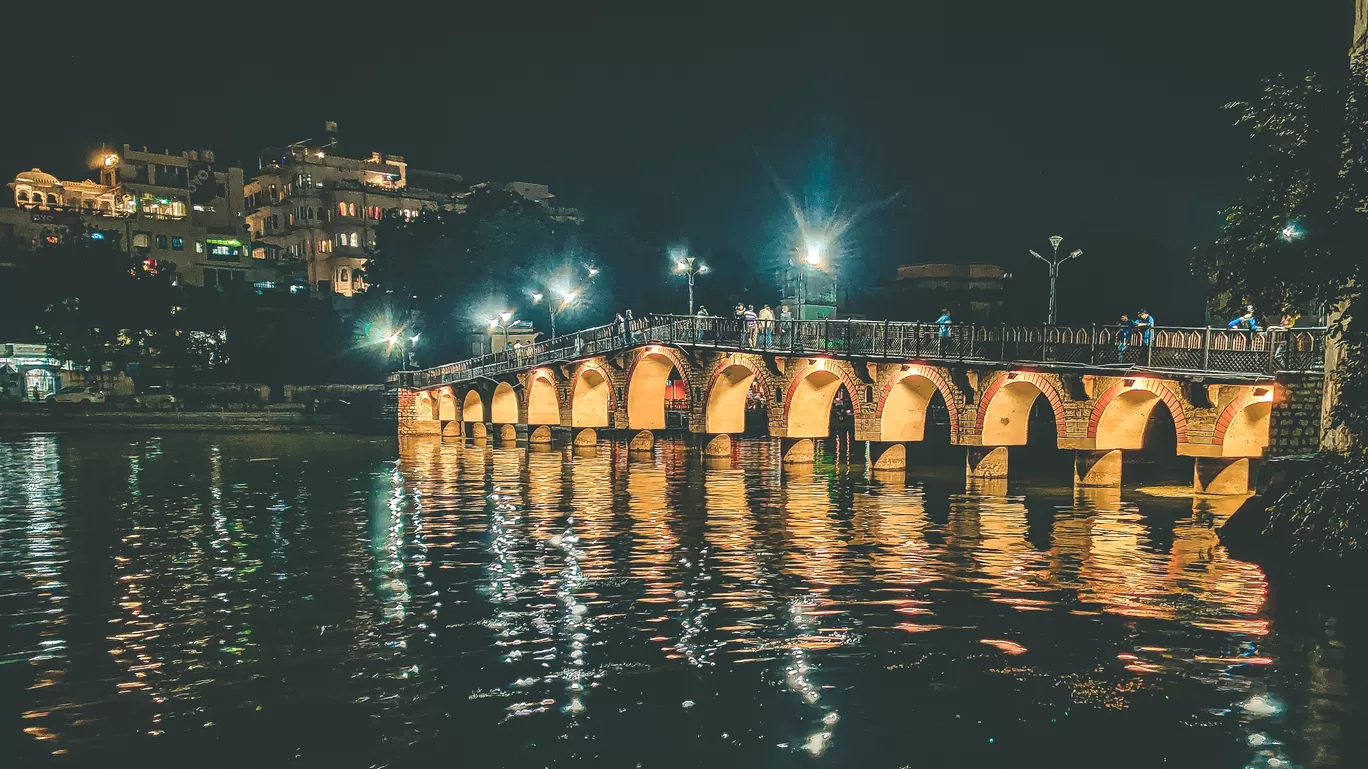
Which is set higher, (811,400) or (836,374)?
(836,374)

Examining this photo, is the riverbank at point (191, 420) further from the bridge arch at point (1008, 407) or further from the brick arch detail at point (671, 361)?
the bridge arch at point (1008, 407)

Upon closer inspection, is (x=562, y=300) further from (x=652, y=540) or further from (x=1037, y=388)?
(x=652, y=540)

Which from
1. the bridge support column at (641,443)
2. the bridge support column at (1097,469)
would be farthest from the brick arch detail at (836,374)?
the bridge support column at (641,443)

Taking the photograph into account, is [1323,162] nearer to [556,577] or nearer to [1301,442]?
[1301,442]

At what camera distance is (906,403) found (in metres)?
39.2

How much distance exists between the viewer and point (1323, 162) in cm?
1702

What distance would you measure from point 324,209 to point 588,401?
72.0 meters

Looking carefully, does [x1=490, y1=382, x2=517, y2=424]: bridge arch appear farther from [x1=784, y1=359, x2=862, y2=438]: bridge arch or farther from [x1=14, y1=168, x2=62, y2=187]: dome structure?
[x1=14, y1=168, x2=62, y2=187]: dome structure

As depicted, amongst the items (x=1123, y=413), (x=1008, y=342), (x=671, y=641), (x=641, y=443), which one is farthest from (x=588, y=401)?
(x=671, y=641)

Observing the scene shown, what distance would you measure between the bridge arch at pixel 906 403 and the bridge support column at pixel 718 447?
10.1m

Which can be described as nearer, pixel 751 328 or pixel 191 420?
pixel 751 328

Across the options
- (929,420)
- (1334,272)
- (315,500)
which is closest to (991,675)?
(1334,272)

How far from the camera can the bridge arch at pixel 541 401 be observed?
61.2 meters

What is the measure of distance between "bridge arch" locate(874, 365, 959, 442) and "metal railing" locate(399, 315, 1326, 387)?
96 centimetres
